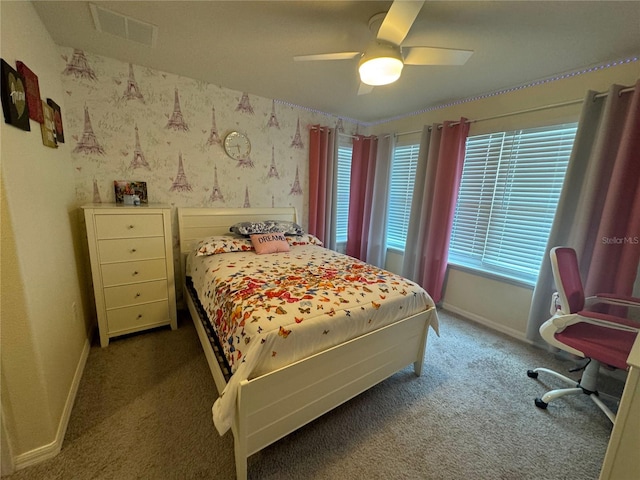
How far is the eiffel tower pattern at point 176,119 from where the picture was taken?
261 centimetres

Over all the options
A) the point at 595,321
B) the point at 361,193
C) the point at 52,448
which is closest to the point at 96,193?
the point at 52,448

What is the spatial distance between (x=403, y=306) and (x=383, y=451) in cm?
83

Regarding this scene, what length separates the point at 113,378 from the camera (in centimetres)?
188

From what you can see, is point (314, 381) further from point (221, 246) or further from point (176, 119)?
→ point (176, 119)

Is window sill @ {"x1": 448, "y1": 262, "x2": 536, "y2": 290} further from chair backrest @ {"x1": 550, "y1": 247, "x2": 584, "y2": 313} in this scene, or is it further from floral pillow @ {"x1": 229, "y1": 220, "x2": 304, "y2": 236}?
floral pillow @ {"x1": 229, "y1": 220, "x2": 304, "y2": 236}

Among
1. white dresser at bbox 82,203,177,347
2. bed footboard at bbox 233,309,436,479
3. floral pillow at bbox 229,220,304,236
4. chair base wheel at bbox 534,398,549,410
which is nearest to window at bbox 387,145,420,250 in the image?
floral pillow at bbox 229,220,304,236

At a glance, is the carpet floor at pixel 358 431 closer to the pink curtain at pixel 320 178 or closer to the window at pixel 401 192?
the window at pixel 401 192

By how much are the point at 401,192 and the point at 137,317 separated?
3.50 meters

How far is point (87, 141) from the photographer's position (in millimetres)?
2299

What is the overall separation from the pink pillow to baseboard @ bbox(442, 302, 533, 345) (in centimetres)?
218

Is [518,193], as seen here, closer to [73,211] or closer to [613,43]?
[613,43]

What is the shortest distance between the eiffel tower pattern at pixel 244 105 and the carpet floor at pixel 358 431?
2.59 m

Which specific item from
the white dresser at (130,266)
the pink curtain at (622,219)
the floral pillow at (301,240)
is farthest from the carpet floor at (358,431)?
the floral pillow at (301,240)

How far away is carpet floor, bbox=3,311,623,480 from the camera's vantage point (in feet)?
4.38
